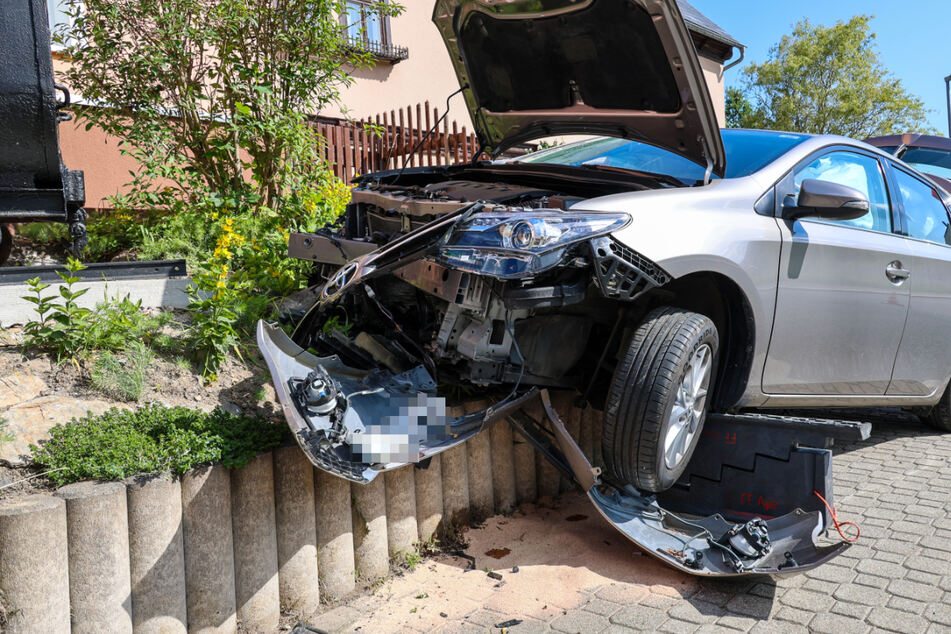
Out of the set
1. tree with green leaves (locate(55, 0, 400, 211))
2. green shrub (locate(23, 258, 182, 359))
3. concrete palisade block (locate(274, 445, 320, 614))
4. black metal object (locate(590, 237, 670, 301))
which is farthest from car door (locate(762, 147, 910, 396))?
tree with green leaves (locate(55, 0, 400, 211))

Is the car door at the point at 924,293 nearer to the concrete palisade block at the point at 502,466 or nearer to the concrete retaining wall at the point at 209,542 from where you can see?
the concrete palisade block at the point at 502,466

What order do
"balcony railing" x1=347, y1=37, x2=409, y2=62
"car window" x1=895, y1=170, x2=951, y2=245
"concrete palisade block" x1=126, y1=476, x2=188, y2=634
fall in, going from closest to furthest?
"concrete palisade block" x1=126, y1=476, x2=188, y2=634 < "car window" x1=895, y1=170, x2=951, y2=245 < "balcony railing" x1=347, y1=37, x2=409, y2=62

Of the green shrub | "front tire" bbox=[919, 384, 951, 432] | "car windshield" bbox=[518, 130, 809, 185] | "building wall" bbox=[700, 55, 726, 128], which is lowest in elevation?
"front tire" bbox=[919, 384, 951, 432]

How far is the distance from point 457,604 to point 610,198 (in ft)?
5.52

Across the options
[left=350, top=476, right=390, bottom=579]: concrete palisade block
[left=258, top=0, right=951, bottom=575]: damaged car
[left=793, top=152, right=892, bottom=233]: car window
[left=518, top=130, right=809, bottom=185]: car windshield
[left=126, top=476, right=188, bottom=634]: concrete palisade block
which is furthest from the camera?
[left=793, top=152, right=892, bottom=233]: car window

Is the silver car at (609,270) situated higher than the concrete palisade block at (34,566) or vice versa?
the silver car at (609,270)

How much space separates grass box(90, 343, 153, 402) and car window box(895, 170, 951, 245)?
14.2ft

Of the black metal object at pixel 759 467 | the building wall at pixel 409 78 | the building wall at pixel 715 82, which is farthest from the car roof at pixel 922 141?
the building wall at pixel 715 82

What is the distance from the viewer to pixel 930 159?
8758 mm

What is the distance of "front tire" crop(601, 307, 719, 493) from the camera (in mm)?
2875

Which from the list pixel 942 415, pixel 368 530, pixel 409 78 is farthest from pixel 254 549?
pixel 409 78

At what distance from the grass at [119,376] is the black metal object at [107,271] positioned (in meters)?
0.57

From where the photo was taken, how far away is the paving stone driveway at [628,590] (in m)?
2.67

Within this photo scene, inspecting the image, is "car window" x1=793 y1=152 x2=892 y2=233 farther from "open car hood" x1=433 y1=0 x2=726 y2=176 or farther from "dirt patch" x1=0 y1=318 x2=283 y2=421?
"dirt patch" x1=0 y1=318 x2=283 y2=421
